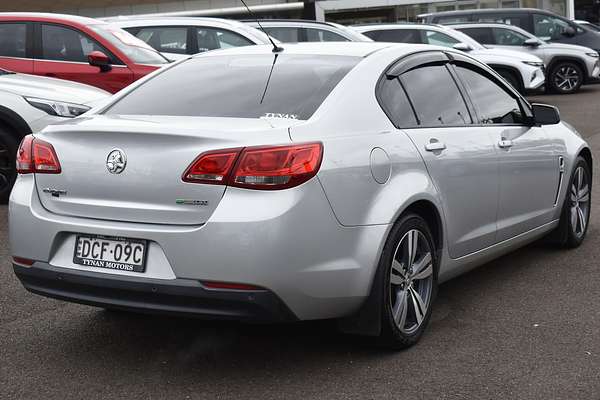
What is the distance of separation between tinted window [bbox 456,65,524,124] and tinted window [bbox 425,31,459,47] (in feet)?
45.3

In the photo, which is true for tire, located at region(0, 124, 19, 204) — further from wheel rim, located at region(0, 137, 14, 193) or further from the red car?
the red car

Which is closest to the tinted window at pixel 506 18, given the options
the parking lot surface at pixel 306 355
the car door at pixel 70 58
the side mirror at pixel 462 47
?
the side mirror at pixel 462 47

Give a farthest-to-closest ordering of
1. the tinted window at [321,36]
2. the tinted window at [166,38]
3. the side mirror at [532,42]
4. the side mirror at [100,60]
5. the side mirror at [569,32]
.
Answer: the side mirror at [569,32]
the side mirror at [532,42]
the tinted window at [321,36]
the tinted window at [166,38]
the side mirror at [100,60]

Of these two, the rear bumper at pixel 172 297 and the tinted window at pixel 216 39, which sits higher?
the tinted window at pixel 216 39

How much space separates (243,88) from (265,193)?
0.91 m

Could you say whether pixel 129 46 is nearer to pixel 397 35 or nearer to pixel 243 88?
pixel 243 88

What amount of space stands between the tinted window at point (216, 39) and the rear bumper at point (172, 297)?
10028 millimetres

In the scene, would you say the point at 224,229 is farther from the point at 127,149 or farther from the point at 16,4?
the point at 16,4

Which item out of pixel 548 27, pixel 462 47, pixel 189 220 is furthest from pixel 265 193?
pixel 548 27

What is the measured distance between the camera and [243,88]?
468 cm

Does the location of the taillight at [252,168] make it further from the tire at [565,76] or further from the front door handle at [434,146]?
the tire at [565,76]

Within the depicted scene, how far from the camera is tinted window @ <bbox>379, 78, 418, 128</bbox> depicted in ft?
15.5

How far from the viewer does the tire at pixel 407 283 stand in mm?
4402

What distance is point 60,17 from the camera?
1134 cm
